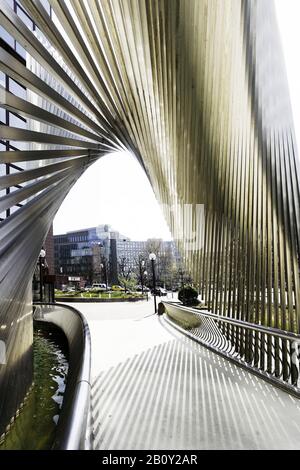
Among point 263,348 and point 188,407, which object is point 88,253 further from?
point 188,407

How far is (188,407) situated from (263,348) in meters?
2.04

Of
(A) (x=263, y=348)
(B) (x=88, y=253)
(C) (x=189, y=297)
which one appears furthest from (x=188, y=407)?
(B) (x=88, y=253)

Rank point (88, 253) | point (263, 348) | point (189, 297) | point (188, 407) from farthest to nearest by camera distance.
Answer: point (88, 253) → point (189, 297) → point (263, 348) → point (188, 407)

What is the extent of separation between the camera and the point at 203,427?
347 cm

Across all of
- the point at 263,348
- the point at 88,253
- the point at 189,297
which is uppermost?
the point at 88,253

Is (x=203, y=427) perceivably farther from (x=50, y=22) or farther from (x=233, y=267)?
(x=50, y=22)

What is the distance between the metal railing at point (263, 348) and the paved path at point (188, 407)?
223mm

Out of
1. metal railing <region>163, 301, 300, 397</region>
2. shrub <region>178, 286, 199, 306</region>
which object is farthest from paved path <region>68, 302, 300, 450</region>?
shrub <region>178, 286, 199, 306</region>

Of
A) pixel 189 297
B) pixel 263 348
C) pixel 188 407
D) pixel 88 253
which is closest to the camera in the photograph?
pixel 188 407

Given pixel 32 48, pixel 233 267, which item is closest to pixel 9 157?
pixel 32 48

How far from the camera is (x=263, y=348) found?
559 cm

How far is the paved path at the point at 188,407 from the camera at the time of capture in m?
3.18

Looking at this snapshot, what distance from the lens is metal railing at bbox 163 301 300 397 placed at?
15.4 ft

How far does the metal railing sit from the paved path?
0.22 meters
